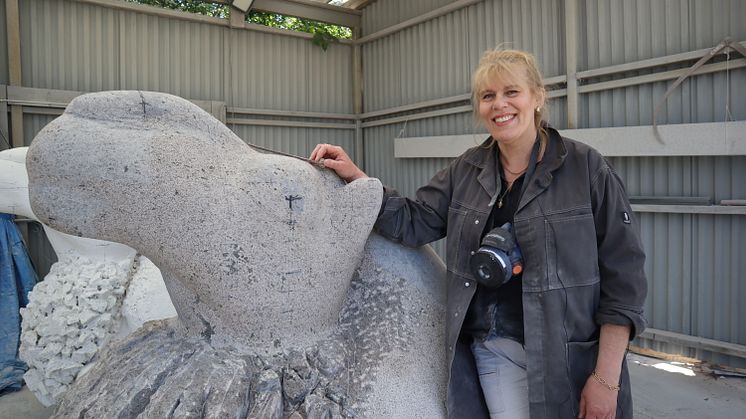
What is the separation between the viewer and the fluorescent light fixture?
6.22 metres

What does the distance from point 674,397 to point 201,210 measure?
3419 mm

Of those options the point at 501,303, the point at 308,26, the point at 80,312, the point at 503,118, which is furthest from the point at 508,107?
the point at 308,26

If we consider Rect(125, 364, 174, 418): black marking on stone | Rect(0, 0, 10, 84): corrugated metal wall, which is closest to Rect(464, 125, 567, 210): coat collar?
Rect(125, 364, 174, 418): black marking on stone

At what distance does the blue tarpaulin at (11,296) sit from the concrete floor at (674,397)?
14 cm

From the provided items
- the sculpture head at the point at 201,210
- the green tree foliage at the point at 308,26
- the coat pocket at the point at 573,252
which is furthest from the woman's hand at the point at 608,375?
the green tree foliage at the point at 308,26

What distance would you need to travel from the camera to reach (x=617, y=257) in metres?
1.24

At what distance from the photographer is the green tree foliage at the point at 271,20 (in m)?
6.85

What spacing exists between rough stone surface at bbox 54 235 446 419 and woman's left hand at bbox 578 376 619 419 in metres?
0.36

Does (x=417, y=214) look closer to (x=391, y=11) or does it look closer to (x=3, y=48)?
(x=3, y=48)

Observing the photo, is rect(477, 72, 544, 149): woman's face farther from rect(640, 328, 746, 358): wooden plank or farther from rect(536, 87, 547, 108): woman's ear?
rect(640, 328, 746, 358): wooden plank

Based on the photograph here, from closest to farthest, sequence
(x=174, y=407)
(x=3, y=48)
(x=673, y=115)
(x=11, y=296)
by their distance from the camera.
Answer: (x=174, y=407)
(x=11, y=296)
(x=673, y=115)
(x=3, y=48)

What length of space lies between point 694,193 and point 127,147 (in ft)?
13.4

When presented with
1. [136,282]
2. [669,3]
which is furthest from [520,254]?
[669,3]

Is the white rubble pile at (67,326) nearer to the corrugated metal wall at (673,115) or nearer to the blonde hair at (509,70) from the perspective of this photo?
the blonde hair at (509,70)
